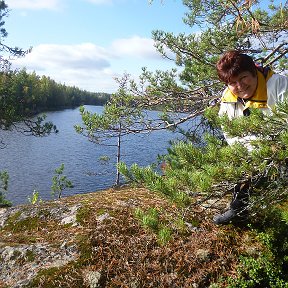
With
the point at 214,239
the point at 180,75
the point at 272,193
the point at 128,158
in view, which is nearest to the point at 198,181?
the point at 272,193

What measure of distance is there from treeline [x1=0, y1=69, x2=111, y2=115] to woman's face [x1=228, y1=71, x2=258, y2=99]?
3794 mm

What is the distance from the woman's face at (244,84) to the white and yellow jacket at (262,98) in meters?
0.03

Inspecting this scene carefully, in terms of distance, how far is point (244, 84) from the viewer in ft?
8.48

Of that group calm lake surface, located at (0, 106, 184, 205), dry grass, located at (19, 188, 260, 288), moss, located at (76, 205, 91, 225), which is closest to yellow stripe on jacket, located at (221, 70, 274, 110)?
dry grass, located at (19, 188, 260, 288)

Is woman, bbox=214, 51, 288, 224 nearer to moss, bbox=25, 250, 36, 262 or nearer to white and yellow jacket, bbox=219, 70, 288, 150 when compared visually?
white and yellow jacket, bbox=219, 70, 288, 150

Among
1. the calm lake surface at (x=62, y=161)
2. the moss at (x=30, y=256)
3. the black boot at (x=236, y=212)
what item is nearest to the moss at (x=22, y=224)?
the moss at (x=30, y=256)

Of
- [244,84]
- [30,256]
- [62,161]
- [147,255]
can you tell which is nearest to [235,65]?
[244,84]

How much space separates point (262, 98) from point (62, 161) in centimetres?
2878

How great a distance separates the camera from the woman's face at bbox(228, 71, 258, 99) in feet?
8.38

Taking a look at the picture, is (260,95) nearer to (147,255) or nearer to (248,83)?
(248,83)

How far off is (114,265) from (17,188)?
2138 centimetres

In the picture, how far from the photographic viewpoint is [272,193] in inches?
101

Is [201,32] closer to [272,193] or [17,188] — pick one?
[272,193]

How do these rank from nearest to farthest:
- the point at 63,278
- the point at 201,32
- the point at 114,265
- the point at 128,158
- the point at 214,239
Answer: the point at 63,278 → the point at 114,265 → the point at 214,239 → the point at 201,32 → the point at 128,158
